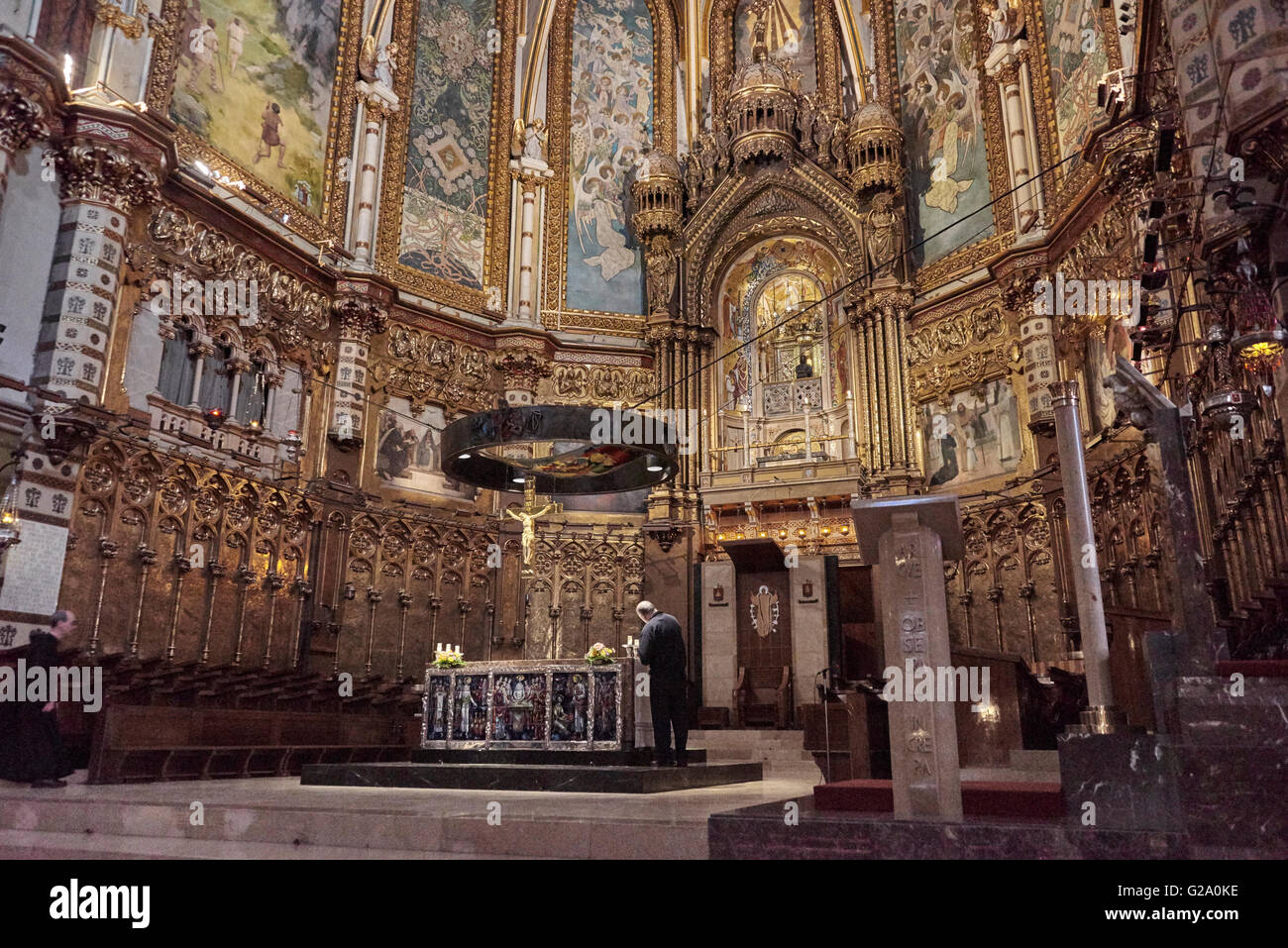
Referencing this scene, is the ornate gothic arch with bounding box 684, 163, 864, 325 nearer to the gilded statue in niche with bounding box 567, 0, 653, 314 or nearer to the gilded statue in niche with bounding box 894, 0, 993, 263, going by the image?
the gilded statue in niche with bounding box 567, 0, 653, 314

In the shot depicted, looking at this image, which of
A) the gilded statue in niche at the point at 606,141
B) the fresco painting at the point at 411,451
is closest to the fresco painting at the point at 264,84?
the fresco painting at the point at 411,451

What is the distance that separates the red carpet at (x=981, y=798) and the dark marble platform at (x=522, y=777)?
3.19m

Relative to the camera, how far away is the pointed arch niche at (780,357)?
1975 cm

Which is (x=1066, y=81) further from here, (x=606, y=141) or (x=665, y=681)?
(x=665, y=681)

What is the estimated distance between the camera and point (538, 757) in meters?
10.7

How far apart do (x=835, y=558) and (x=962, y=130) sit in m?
8.98

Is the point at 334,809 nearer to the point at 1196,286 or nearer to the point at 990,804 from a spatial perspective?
the point at 990,804

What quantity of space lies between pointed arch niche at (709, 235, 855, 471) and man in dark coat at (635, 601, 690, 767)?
963cm

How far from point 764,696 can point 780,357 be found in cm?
791

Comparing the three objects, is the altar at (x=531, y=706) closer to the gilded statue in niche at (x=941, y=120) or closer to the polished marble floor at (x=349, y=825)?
the polished marble floor at (x=349, y=825)

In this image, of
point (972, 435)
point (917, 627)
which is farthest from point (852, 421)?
point (917, 627)

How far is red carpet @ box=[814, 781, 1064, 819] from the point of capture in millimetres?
5043

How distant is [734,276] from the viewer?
21.3m

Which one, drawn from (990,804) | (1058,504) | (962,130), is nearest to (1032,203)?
(962,130)
